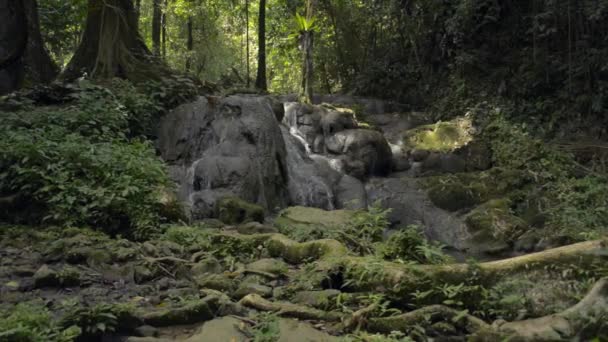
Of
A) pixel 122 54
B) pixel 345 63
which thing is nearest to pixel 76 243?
pixel 122 54

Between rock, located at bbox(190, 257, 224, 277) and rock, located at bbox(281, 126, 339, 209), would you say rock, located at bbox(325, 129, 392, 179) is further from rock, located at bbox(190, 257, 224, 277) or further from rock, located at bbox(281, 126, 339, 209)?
rock, located at bbox(190, 257, 224, 277)

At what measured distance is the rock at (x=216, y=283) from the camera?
5.04m

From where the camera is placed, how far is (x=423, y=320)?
162 inches

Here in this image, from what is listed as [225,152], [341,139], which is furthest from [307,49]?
[225,152]

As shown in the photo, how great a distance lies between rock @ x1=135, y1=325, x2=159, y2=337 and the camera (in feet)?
13.3

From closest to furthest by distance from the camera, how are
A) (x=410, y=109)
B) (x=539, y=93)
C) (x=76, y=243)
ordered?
(x=76, y=243) → (x=539, y=93) → (x=410, y=109)

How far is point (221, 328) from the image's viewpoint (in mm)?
4211

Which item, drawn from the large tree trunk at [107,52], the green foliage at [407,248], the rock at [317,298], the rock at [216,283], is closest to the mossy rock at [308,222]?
the green foliage at [407,248]

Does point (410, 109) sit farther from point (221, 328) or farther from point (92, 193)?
point (221, 328)

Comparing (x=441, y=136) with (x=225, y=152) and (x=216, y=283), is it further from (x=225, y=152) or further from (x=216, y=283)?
(x=216, y=283)

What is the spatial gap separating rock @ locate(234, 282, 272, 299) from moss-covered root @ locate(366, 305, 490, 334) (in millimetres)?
1160

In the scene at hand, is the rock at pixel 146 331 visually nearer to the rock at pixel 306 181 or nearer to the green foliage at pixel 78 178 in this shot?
the green foliage at pixel 78 178

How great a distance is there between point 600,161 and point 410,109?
293 inches

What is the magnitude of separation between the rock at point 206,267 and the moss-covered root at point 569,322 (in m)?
2.94
